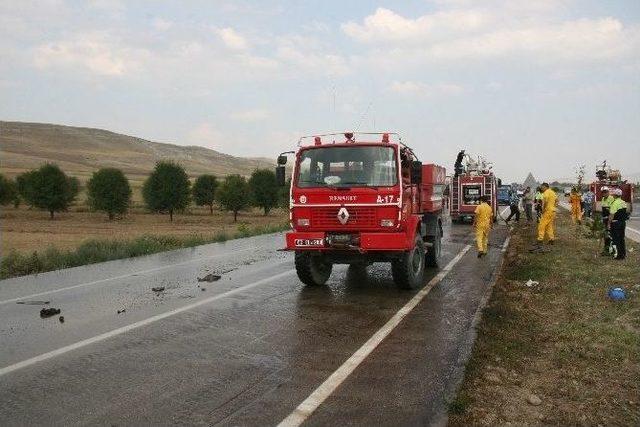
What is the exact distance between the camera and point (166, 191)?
7456 cm

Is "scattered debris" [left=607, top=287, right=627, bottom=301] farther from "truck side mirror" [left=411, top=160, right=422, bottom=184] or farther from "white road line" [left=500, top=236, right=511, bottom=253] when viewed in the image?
"white road line" [left=500, top=236, right=511, bottom=253]

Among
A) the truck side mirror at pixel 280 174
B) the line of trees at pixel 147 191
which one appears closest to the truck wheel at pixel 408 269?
the truck side mirror at pixel 280 174

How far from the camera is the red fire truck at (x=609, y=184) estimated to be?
30.1 m

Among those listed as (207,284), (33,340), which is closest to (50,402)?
(33,340)

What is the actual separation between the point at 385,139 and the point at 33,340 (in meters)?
6.11

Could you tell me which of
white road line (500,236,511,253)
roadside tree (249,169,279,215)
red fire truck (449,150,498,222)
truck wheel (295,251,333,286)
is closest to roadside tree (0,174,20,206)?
roadside tree (249,169,279,215)

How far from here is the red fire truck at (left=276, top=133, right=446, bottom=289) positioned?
29.3 ft

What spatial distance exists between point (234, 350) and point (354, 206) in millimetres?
3836

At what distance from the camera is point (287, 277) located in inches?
433

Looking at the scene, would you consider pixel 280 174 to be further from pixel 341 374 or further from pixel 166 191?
pixel 166 191

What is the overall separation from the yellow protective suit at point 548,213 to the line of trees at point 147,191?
5268 centimetres

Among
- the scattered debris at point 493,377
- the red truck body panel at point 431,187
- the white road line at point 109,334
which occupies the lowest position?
the scattered debris at point 493,377

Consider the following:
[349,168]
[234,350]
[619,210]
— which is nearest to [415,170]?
[349,168]

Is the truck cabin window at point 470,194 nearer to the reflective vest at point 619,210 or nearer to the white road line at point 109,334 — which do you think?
the reflective vest at point 619,210
